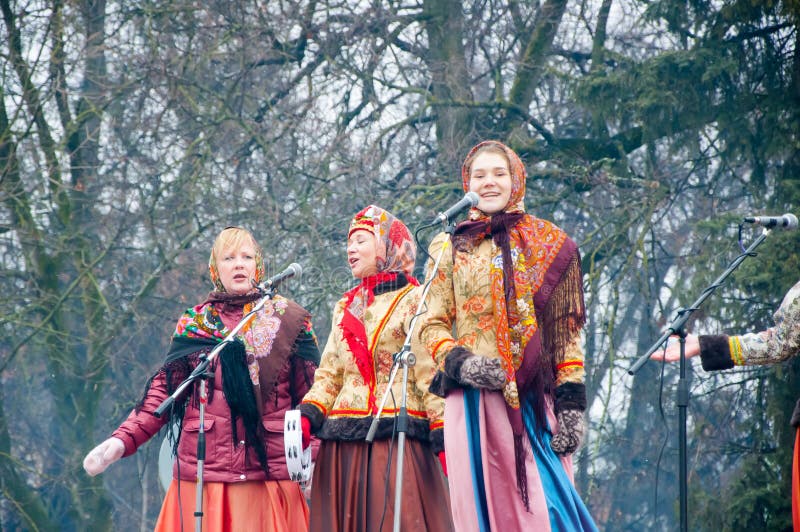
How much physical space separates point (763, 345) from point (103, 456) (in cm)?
299

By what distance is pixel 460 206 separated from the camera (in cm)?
441

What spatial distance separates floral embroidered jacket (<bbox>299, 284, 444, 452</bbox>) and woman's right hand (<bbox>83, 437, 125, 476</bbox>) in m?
0.91

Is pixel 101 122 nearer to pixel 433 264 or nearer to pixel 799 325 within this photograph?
pixel 433 264

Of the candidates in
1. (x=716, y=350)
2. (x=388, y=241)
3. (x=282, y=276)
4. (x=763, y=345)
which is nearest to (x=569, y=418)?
(x=716, y=350)

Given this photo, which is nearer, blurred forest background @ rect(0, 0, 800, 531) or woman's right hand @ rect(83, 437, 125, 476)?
woman's right hand @ rect(83, 437, 125, 476)

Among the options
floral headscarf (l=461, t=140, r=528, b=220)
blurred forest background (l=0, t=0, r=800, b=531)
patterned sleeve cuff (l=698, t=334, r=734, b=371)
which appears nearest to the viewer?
patterned sleeve cuff (l=698, t=334, r=734, b=371)

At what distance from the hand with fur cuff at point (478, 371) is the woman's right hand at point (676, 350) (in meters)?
0.63

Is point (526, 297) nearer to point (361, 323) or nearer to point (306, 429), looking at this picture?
point (361, 323)

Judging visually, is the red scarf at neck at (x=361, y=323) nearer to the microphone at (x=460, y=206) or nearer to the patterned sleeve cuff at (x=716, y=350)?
the microphone at (x=460, y=206)

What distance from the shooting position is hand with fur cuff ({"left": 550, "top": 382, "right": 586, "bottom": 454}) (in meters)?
4.48

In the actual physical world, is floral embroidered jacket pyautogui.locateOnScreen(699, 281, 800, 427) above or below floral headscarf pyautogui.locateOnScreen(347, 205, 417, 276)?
below

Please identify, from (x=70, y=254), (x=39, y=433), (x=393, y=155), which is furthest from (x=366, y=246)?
(x=39, y=433)

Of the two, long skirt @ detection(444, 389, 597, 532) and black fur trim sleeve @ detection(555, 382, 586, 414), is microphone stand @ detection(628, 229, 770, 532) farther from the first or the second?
long skirt @ detection(444, 389, 597, 532)

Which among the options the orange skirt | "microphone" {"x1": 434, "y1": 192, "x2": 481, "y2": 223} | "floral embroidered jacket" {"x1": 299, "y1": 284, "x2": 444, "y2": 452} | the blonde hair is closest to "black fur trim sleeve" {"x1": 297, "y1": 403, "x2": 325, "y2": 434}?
"floral embroidered jacket" {"x1": 299, "y1": 284, "x2": 444, "y2": 452}
